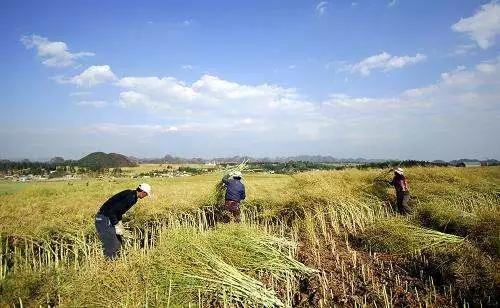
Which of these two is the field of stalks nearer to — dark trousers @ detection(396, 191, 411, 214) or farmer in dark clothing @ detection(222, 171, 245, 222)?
dark trousers @ detection(396, 191, 411, 214)

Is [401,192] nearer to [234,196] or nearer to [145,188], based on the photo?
[234,196]

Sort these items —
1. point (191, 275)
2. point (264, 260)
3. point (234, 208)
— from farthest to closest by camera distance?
point (234, 208) → point (264, 260) → point (191, 275)

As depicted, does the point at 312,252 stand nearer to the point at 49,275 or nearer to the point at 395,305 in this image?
the point at 395,305

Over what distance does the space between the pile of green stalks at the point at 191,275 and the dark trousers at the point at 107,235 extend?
61cm

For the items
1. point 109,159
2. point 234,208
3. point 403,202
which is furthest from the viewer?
point 109,159

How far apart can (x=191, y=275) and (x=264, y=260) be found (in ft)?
5.19

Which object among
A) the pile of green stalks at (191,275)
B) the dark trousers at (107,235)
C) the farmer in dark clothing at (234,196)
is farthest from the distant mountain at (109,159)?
the pile of green stalks at (191,275)

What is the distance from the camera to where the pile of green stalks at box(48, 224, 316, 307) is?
15.9 feet

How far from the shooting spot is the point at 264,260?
655 centimetres

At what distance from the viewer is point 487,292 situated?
5.63 meters

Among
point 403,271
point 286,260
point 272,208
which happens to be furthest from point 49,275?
point 272,208

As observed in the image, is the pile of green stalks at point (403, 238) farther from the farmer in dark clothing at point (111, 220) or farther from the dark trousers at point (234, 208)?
the farmer in dark clothing at point (111, 220)

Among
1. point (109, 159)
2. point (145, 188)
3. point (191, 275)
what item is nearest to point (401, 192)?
point (145, 188)

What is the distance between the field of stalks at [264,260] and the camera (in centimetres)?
521
